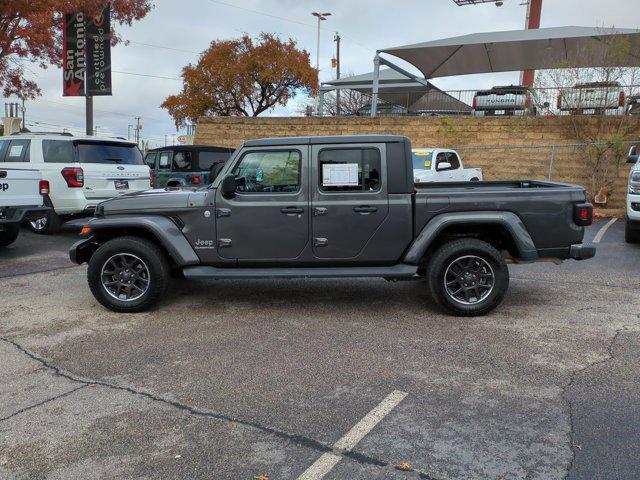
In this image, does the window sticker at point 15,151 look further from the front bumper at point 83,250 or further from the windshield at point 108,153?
the front bumper at point 83,250

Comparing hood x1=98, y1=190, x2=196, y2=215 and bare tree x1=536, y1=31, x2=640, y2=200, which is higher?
bare tree x1=536, y1=31, x2=640, y2=200

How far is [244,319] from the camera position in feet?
17.6

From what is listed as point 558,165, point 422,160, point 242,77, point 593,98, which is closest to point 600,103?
point 593,98

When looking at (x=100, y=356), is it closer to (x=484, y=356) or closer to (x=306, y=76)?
(x=484, y=356)

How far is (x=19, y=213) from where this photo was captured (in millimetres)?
8227

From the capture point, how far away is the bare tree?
14.2 metres

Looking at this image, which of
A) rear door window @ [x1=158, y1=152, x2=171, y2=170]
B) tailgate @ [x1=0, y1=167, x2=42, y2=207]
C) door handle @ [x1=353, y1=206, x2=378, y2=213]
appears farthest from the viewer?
rear door window @ [x1=158, y1=152, x2=171, y2=170]

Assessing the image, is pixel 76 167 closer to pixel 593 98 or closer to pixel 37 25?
pixel 37 25

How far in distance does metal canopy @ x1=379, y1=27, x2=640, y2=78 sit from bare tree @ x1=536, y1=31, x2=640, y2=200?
0.20 m

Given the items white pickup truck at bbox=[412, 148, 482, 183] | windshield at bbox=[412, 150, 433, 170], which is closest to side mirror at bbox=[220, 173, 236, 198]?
white pickup truck at bbox=[412, 148, 482, 183]

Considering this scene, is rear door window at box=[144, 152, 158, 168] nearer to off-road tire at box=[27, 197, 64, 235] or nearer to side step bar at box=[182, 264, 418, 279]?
off-road tire at box=[27, 197, 64, 235]

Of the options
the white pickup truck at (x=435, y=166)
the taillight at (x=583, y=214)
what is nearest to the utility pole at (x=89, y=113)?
the white pickup truck at (x=435, y=166)

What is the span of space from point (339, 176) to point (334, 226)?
1.71 ft

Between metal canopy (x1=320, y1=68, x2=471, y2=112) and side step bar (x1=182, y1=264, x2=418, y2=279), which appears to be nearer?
side step bar (x1=182, y1=264, x2=418, y2=279)
